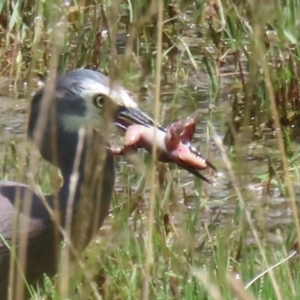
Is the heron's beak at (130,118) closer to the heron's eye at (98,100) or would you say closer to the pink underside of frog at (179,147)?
the heron's eye at (98,100)

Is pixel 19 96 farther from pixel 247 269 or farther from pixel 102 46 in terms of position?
pixel 247 269

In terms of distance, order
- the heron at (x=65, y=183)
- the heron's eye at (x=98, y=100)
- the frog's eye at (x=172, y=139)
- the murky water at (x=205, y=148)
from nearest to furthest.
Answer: the frog's eye at (x=172, y=139) → the heron at (x=65, y=183) → the heron's eye at (x=98, y=100) → the murky water at (x=205, y=148)

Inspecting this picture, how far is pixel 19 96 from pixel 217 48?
0.94 m

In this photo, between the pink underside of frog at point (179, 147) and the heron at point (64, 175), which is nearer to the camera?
the pink underside of frog at point (179, 147)

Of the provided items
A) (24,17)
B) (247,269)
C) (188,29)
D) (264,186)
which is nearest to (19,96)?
(24,17)

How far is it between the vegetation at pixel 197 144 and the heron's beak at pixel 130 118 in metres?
0.09

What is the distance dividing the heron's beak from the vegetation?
91mm

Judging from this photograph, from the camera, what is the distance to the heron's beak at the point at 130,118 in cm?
226

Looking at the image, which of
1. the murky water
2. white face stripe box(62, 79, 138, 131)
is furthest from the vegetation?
white face stripe box(62, 79, 138, 131)

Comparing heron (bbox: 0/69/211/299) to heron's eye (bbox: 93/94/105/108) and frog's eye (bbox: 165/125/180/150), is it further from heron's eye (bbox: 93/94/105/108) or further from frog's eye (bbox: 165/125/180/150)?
frog's eye (bbox: 165/125/180/150)

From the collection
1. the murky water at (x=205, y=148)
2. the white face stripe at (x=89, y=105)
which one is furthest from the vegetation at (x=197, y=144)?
the white face stripe at (x=89, y=105)

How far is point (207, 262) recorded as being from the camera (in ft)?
7.82

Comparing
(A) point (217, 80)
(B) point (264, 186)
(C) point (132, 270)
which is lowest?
(C) point (132, 270)

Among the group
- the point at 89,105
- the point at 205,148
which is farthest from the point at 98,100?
the point at 205,148
